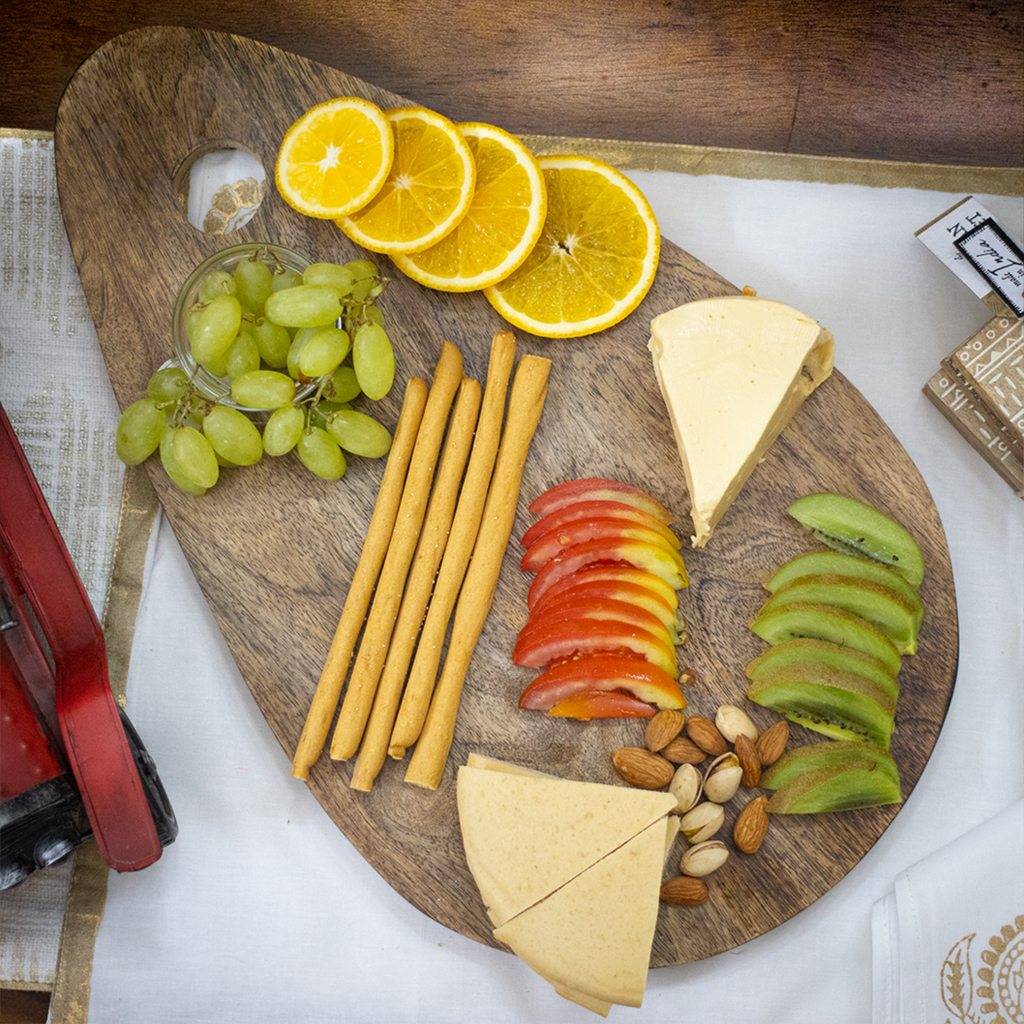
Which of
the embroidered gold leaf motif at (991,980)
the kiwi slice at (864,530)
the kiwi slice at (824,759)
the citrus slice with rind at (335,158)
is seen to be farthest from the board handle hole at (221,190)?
the embroidered gold leaf motif at (991,980)

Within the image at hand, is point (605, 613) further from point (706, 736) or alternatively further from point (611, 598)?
point (706, 736)

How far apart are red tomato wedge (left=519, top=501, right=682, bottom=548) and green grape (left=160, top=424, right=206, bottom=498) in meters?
0.71

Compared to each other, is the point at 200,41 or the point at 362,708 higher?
the point at 200,41

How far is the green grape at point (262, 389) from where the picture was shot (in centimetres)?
164

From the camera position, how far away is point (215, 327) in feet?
5.31

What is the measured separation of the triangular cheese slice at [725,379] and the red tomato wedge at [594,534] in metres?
0.10

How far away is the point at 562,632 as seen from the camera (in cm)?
169

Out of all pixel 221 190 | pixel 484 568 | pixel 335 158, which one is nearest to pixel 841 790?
pixel 484 568

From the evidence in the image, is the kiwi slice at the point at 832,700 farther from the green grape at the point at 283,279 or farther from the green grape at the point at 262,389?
the green grape at the point at 283,279

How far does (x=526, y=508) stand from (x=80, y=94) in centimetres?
135

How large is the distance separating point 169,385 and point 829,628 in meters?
1.45

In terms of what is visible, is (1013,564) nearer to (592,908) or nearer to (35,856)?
(592,908)

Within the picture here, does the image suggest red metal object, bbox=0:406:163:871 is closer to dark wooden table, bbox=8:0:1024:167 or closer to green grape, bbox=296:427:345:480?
green grape, bbox=296:427:345:480

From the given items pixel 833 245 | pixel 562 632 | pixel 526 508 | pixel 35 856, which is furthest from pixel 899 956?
pixel 35 856
